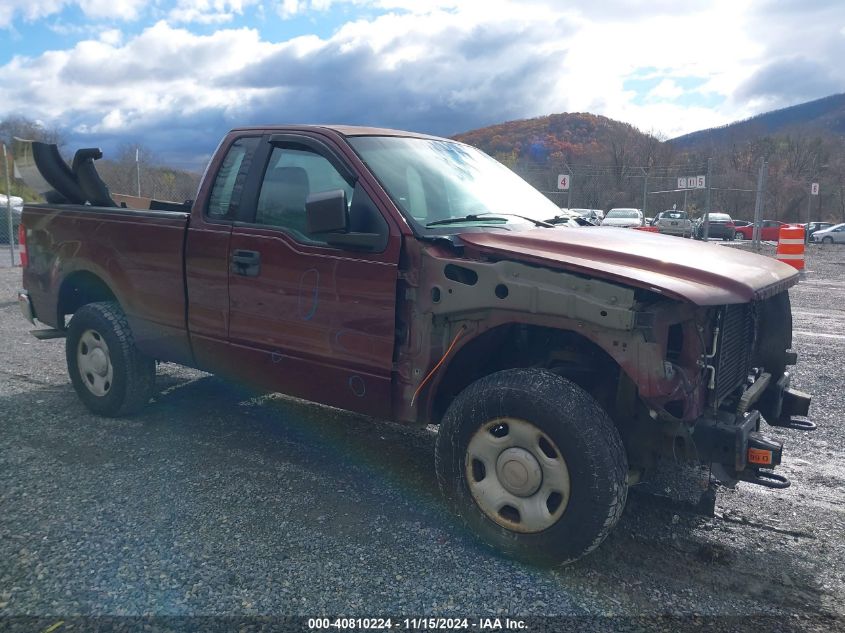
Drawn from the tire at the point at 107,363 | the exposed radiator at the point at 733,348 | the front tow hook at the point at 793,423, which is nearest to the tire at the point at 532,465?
the exposed radiator at the point at 733,348

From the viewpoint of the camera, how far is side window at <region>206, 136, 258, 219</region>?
4406 millimetres

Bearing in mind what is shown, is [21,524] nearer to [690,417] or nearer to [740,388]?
[690,417]

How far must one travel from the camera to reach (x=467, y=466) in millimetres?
3383

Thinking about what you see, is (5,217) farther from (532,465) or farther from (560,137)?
(560,137)

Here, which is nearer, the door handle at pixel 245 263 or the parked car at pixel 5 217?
the door handle at pixel 245 263

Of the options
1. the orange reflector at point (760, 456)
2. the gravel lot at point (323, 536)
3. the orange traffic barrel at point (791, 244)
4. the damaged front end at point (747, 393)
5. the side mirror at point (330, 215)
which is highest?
the side mirror at point (330, 215)

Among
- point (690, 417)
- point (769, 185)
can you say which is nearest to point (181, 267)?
point (690, 417)

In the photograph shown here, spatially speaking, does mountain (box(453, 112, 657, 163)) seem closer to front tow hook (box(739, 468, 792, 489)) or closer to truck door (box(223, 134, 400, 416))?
truck door (box(223, 134, 400, 416))

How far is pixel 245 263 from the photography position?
4.21 meters

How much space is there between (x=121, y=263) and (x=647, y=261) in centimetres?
356

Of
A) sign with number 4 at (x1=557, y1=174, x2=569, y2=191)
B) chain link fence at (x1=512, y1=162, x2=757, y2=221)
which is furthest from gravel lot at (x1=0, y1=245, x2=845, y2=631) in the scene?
sign with number 4 at (x1=557, y1=174, x2=569, y2=191)

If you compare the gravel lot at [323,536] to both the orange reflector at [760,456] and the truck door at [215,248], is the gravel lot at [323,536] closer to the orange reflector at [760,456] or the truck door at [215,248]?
the orange reflector at [760,456]

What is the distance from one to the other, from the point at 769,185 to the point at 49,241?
48.3 meters

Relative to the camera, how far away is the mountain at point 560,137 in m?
47.1
